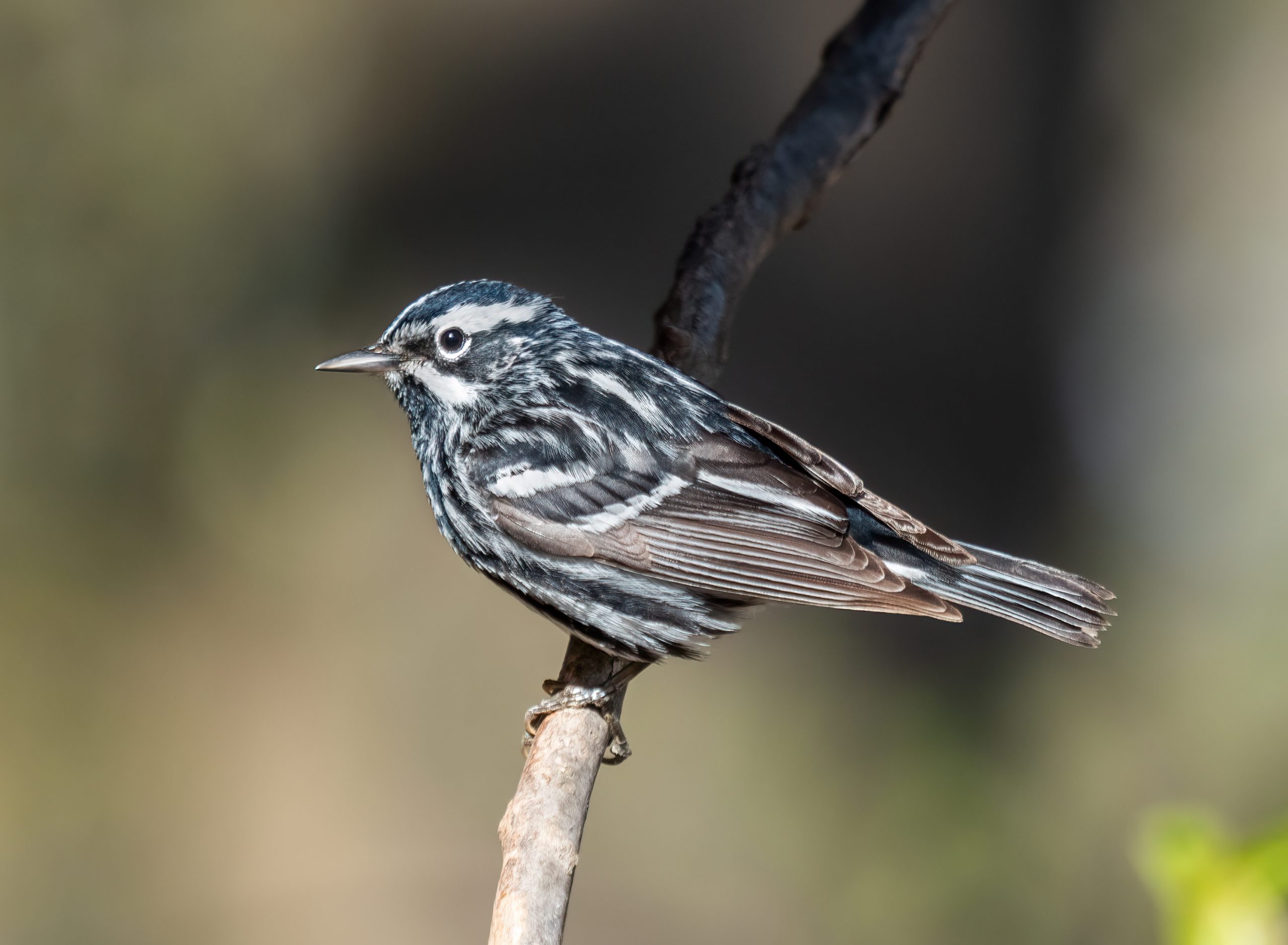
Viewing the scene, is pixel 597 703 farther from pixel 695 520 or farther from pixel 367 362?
pixel 367 362

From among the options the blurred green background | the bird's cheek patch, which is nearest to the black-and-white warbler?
the bird's cheek patch

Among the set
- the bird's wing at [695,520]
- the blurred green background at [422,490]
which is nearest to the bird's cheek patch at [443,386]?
the bird's wing at [695,520]

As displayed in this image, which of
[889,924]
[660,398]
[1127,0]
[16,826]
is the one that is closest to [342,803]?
[16,826]

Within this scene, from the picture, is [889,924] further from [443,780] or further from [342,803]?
[342,803]

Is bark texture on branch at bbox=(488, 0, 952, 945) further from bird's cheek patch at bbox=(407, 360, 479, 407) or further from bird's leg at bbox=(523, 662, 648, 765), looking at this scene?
bird's cheek patch at bbox=(407, 360, 479, 407)

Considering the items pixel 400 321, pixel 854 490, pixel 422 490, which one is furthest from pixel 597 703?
pixel 422 490

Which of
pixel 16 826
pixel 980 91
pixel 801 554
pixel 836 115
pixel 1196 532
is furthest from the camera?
pixel 1196 532

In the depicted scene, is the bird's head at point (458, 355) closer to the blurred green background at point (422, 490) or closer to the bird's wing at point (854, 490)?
the bird's wing at point (854, 490)

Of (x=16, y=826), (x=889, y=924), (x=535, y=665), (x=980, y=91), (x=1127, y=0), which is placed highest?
(x=1127, y=0)
